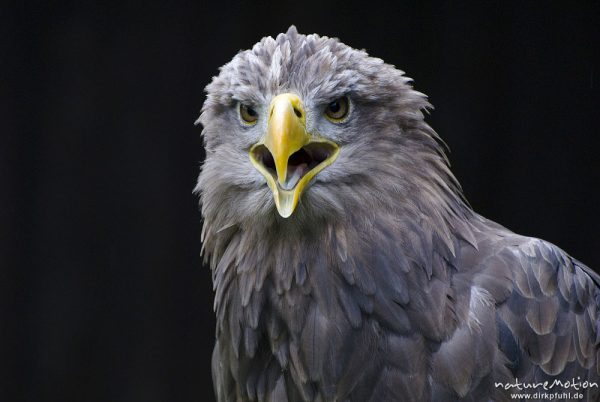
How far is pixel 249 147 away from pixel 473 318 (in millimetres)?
832

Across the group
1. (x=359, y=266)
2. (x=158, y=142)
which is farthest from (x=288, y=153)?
(x=158, y=142)

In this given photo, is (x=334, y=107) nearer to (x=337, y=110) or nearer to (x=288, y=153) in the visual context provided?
(x=337, y=110)

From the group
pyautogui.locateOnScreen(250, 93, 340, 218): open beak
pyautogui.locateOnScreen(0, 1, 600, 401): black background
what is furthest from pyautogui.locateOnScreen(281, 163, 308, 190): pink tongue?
pyautogui.locateOnScreen(0, 1, 600, 401): black background

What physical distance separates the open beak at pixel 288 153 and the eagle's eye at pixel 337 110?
0.26ft

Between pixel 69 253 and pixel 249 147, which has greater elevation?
pixel 249 147

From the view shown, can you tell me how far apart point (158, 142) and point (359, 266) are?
108 inches

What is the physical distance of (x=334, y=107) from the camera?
2.78m

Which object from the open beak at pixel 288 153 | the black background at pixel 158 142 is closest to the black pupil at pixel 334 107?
the open beak at pixel 288 153

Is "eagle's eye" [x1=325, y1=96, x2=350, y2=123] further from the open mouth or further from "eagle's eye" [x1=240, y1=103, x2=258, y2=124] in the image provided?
"eagle's eye" [x1=240, y1=103, x2=258, y2=124]

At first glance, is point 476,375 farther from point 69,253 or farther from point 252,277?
point 69,253

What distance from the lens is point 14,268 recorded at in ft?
17.4

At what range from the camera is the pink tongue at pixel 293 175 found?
263 cm

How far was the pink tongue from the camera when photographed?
2.63 meters

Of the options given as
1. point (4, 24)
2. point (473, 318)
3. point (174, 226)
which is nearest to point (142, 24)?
point (4, 24)
